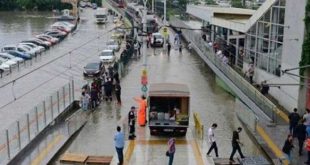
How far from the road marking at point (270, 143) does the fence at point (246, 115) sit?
314mm

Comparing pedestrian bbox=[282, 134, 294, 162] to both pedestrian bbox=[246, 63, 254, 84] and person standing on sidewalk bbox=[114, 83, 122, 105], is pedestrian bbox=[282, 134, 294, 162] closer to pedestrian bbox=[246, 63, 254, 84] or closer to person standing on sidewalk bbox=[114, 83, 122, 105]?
pedestrian bbox=[246, 63, 254, 84]

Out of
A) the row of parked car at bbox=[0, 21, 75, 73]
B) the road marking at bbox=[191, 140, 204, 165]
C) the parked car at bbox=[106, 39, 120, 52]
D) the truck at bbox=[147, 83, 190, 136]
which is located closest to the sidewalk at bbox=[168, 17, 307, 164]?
the road marking at bbox=[191, 140, 204, 165]

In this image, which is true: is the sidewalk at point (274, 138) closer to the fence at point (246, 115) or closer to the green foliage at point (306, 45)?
the fence at point (246, 115)

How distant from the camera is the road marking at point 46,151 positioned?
65.0ft

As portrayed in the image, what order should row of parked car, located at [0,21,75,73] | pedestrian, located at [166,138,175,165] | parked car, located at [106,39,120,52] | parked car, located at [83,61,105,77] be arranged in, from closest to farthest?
1. pedestrian, located at [166,138,175,165]
2. parked car, located at [83,61,105,77]
3. row of parked car, located at [0,21,75,73]
4. parked car, located at [106,39,120,52]

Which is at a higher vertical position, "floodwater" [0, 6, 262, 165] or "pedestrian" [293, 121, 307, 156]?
"pedestrian" [293, 121, 307, 156]

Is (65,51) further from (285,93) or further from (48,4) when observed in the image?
(48,4)

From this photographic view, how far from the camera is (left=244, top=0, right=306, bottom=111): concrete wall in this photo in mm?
25297

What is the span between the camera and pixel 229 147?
71.4 feet

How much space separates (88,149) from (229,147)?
5793 millimetres

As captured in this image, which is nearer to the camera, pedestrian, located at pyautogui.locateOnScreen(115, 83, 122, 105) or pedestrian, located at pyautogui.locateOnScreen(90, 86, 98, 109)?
pedestrian, located at pyautogui.locateOnScreen(90, 86, 98, 109)

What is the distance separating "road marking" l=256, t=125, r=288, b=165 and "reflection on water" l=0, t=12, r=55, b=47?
185 feet

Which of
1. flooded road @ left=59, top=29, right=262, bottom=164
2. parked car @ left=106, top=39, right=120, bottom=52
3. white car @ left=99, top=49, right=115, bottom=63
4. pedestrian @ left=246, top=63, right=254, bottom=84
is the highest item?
pedestrian @ left=246, top=63, right=254, bottom=84

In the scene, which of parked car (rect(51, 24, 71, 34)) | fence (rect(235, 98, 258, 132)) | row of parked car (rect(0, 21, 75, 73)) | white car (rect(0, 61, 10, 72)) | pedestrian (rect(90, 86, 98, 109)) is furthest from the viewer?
parked car (rect(51, 24, 71, 34))
